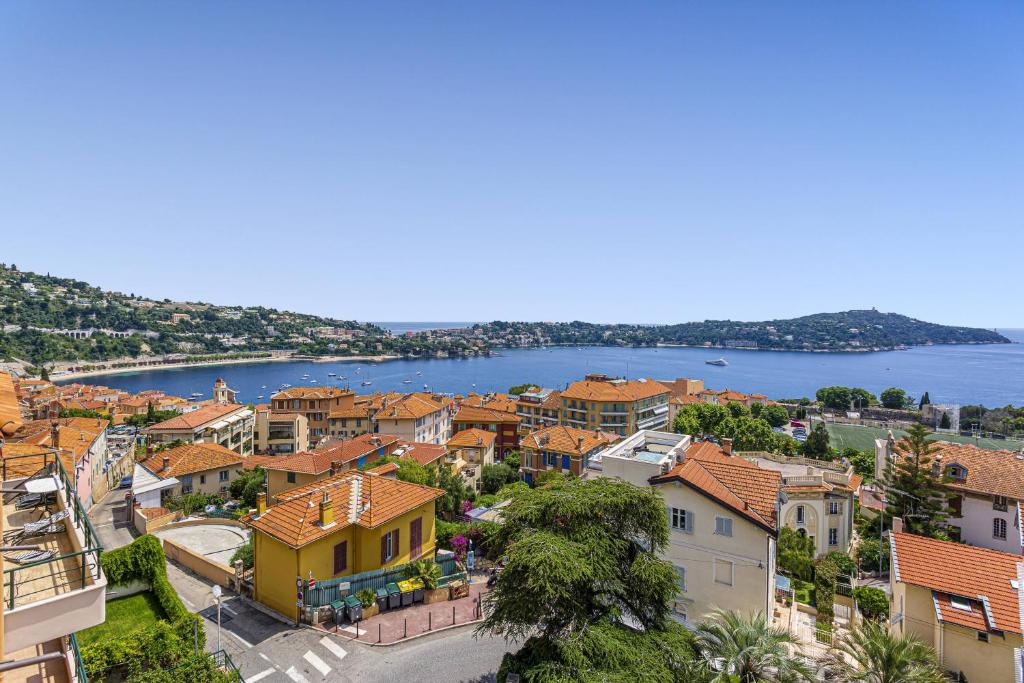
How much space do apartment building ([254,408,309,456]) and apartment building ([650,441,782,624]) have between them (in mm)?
49402

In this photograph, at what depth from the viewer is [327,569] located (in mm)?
19203

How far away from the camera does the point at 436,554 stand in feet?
80.2

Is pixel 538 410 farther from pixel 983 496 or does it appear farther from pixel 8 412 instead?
pixel 8 412

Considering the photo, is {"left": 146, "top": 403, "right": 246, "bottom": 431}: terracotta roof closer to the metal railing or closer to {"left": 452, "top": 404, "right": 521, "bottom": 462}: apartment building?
{"left": 452, "top": 404, "right": 521, "bottom": 462}: apartment building

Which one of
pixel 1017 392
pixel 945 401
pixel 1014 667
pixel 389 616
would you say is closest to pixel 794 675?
pixel 1014 667

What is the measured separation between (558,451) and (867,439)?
66.1m

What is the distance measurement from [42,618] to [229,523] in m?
25.6

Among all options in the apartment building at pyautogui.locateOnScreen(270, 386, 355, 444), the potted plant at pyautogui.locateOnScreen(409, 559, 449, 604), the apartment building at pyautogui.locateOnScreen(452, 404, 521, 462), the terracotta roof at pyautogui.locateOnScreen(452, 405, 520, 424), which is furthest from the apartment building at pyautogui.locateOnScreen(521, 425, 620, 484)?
the apartment building at pyautogui.locateOnScreen(270, 386, 355, 444)

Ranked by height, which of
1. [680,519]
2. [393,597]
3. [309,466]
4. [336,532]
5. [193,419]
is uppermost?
[680,519]

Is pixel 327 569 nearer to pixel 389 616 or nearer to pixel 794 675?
pixel 389 616

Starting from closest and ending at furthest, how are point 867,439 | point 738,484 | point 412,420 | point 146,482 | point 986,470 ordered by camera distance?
point 738,484, point 986,470, point 146,482, point 412,420, point 867,439

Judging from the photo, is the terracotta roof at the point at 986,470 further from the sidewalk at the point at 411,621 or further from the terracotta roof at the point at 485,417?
the terracotta roof at the point at 485,417

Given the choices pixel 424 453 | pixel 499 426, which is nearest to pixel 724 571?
pixel 424 453

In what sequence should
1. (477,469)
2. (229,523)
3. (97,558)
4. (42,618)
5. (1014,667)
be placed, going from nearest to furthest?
1. (42,618)
2. (97,558)
3. (1014,667)
4. (229,523)
5. (477,469)
